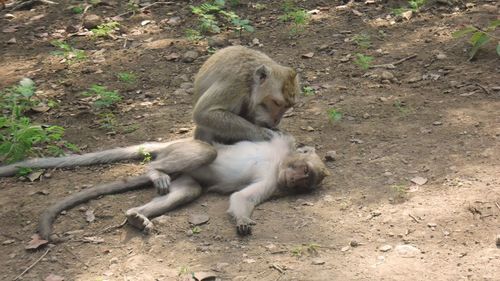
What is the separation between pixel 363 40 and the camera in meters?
7.65

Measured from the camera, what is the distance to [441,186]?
4703 millimetres

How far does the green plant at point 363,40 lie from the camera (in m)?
7.54

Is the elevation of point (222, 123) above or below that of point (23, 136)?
above

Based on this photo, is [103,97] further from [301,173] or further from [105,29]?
[301,173]

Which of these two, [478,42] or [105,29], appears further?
[105,29]

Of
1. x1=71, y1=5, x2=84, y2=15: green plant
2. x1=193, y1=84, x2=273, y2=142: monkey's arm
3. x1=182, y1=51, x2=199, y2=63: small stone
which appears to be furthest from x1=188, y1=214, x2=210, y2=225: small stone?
x1=71, y1=5, x2=84, y2=15: green plant

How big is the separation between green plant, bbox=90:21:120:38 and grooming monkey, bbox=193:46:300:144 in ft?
10.1

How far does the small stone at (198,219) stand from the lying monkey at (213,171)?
0.59 ft

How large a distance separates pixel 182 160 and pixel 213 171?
267 mm

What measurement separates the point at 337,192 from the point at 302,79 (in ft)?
7.98

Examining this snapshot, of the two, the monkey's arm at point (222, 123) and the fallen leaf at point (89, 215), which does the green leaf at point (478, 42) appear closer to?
the monkey's arm at point (222, 123)

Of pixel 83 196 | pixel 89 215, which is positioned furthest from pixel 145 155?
pixel 89 215

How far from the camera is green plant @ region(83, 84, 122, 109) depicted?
6.26 metres

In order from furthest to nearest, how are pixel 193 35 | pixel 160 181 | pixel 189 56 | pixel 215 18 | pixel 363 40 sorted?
pixel 215 18 → pixel 193 35 → pixel 363 40 → pixel 189 56 → pixel 160 181
